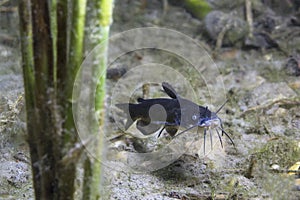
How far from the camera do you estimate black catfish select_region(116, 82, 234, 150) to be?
11.2 feet

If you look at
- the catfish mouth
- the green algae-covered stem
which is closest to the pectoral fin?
the catfish mouth

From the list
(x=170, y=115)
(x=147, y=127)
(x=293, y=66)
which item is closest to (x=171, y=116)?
(x=170, y=115)

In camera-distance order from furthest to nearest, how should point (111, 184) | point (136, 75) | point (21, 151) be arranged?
point (136, 75) → point (21, 151) → point (111, 184)

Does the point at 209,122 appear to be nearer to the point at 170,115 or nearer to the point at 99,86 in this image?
the point at 170,115

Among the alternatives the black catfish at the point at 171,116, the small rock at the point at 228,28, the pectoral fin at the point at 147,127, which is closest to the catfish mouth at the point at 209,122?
the black catfish at the point at 171,116

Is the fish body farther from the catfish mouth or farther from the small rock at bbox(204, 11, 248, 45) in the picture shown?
the small rock at bbox(204, 11, 248, 45)

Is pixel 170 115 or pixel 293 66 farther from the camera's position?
pixel 293 66

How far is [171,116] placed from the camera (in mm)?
3525

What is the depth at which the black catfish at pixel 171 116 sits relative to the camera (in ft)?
11.2

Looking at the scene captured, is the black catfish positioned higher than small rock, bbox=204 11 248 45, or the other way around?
small rock, bbox=204 11 248 45

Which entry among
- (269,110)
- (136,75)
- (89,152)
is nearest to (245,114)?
(269,110)

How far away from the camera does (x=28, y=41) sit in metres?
2.04

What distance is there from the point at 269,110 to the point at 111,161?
2126 millimetres

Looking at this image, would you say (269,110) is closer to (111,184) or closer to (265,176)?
(265,176)
